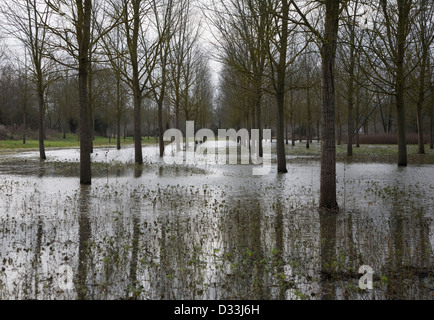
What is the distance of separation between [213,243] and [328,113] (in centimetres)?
399

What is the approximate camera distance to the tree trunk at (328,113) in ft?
26.7

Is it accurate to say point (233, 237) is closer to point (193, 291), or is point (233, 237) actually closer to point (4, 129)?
point (193, 291)

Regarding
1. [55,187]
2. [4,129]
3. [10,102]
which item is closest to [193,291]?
[55,187]

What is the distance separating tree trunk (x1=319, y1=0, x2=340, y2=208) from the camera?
814 cm

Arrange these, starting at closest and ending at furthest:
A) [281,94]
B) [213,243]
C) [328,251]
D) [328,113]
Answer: [328,251], [213,243], [328,113], [281,94]

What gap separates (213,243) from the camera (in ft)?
20.2

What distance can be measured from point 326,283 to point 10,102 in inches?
2306

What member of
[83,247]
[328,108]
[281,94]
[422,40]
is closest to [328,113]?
[328,108]

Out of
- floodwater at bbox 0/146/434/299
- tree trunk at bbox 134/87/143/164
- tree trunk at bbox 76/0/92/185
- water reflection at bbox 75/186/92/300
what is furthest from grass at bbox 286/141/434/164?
water reflection at bbox 75/186/92/300

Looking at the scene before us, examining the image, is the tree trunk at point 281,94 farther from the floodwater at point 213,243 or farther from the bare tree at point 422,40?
the bare tree at point 422,40

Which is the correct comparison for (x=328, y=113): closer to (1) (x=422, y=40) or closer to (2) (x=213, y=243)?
(2) (x=213, y=243)

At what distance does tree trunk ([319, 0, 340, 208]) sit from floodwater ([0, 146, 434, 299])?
1.68 feet

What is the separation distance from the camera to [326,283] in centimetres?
448
